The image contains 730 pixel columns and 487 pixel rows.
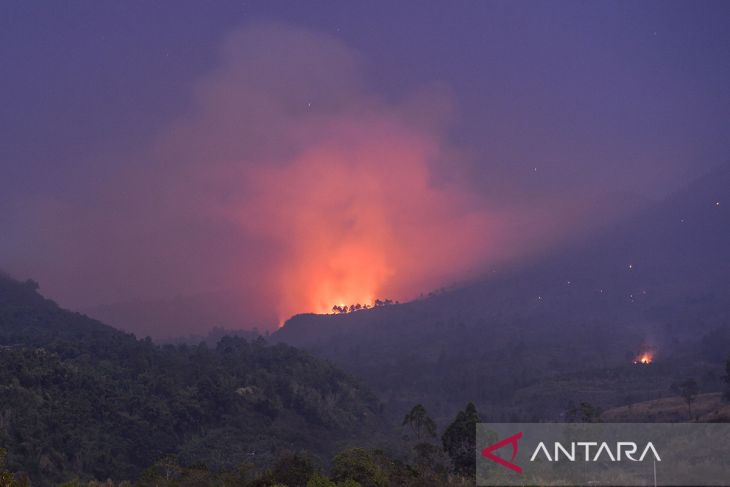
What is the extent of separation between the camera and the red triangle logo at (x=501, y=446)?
2645 centimetres

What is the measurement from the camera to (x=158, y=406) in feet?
331

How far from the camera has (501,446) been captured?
29844mm

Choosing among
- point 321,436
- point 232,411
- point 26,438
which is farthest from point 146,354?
point 26,438

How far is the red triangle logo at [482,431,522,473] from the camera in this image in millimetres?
26453

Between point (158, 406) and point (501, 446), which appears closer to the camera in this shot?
point (501, 446)

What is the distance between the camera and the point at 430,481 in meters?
30.0

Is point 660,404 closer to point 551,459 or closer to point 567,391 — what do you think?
point 567,391

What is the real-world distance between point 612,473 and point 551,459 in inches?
133

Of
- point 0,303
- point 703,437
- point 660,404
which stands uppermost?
point 0,303

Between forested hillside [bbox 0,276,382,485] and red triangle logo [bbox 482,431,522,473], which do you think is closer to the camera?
red triangle logo [bbox 482,431,522,473]

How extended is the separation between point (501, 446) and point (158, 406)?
84.0m

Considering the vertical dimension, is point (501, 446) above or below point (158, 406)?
below

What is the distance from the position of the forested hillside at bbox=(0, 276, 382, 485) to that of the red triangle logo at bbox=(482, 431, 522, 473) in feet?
186

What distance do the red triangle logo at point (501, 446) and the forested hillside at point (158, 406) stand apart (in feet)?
186
